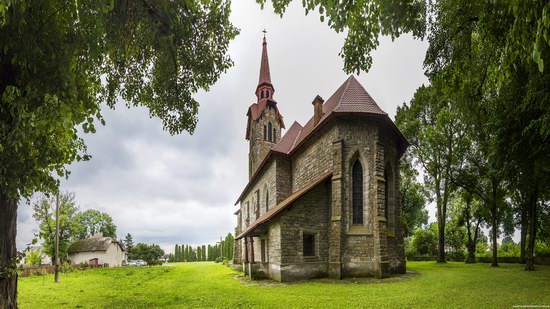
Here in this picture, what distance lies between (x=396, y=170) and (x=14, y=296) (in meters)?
16.6

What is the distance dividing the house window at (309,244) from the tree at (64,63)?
952cm

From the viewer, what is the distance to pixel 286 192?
65.2ft

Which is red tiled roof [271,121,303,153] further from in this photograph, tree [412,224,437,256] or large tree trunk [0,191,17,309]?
tree [412,224,437,256]

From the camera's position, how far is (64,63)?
16.0 feet

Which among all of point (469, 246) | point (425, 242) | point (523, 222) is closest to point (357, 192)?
A: point (523, 222)

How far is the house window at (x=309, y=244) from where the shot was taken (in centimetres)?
1451

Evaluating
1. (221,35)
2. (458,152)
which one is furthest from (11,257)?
(458,152)

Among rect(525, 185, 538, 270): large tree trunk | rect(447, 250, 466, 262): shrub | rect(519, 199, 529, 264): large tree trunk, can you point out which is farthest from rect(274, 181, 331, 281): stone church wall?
rect(447, 250, 466, 262): shrub

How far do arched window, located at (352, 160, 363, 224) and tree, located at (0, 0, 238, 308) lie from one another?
972 cm

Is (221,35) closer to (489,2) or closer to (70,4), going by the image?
(70,4)

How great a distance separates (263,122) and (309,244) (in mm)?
18756

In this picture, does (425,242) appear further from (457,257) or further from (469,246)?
(469,246)

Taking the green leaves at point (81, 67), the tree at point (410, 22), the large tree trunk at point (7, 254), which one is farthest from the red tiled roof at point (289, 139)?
the large tree trunk at point (7, 254)

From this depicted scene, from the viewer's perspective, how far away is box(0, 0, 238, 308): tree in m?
4.46
